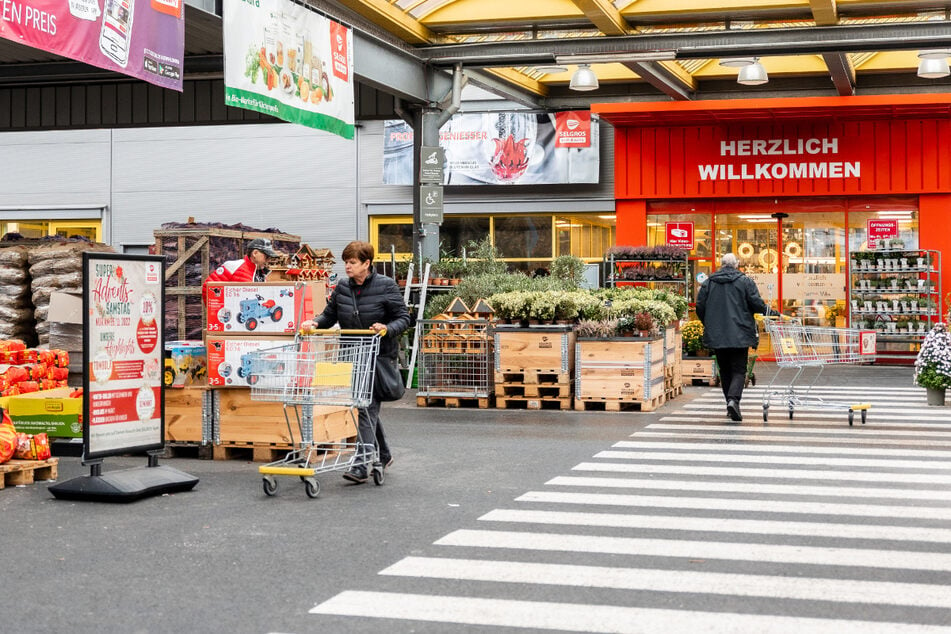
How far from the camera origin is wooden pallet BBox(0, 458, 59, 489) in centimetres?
961

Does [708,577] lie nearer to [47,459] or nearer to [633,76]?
[47,459]

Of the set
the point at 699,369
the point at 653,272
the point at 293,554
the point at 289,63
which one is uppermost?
the point at 289,63

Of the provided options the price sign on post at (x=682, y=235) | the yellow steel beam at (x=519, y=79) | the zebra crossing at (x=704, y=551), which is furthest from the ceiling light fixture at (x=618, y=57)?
the zebra crossing at (x=704, y=551)

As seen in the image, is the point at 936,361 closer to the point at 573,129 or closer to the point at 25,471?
the point at 25,471

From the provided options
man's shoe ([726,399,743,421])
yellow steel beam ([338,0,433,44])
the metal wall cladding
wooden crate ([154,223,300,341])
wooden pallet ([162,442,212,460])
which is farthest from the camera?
the metal wall cladding

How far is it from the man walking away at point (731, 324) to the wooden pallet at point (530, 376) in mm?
2028

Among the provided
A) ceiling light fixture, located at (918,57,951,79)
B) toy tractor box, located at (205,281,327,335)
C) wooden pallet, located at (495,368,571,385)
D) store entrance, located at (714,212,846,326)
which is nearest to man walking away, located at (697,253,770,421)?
wooden pallet, located at (495,368,571,385)

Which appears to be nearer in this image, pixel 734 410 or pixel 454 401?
pixel 734 410

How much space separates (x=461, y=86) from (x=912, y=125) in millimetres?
10297

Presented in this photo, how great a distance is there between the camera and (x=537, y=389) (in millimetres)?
15578

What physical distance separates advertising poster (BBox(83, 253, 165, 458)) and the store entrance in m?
18.0

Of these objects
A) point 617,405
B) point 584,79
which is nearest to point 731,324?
point 617,405

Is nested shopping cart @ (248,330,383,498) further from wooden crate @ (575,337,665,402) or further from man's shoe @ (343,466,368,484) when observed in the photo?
wooden crate @ (575,337,665,402)

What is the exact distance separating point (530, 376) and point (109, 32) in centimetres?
708
